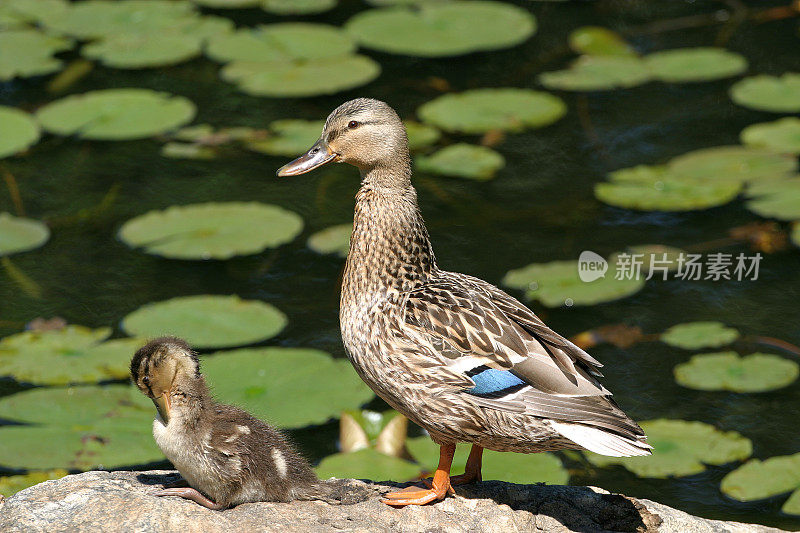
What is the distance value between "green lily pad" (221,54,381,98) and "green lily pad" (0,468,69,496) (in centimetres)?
489

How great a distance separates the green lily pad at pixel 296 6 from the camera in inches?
469

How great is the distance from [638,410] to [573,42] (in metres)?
5.43

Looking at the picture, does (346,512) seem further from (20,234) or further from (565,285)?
(20,234)

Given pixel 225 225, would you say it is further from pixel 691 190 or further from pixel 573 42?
pixel 573 42

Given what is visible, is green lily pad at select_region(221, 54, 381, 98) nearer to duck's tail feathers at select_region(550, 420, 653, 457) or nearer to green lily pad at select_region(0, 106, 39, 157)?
green lily pad at select_region(0, 106, 39, 157)

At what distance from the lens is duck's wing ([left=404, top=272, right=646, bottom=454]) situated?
4555mm

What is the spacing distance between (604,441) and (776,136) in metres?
5.75

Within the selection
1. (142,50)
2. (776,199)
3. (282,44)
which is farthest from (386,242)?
(142,50)

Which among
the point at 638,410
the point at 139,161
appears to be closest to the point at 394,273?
the point at 638,410

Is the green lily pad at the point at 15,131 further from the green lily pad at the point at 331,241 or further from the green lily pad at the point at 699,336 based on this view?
the green lily pad at the point at 699,336

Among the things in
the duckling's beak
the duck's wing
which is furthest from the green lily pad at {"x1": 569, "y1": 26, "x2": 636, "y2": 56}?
the duckling's beak

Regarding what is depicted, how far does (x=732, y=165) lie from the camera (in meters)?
9.00

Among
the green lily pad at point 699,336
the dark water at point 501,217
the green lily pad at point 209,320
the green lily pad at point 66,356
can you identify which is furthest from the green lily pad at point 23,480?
the green lily pad at point 699,336

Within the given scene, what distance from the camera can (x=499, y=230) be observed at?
8.51m
